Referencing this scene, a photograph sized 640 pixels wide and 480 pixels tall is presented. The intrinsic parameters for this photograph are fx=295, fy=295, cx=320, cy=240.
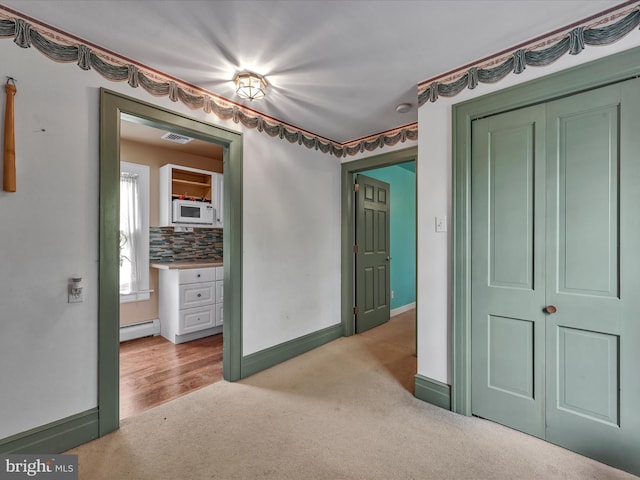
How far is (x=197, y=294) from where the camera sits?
365 centimetres

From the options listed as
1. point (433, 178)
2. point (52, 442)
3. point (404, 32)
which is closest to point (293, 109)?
point (404, 32)

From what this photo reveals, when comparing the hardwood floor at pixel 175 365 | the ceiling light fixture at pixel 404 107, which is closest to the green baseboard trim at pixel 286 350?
the hardwood floor at pixel 175 365

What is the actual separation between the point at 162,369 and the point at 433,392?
96.4 inches

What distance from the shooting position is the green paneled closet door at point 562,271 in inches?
62.2

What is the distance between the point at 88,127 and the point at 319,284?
250 centimetres

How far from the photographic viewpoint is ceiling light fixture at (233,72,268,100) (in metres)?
2.12

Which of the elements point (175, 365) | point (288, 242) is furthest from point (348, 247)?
point (175, 365)

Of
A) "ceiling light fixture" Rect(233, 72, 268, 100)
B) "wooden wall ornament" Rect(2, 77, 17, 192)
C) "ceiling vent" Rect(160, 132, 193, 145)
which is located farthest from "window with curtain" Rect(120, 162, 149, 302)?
"ceiling light fixture" Rect(233, 72, 268, 100)

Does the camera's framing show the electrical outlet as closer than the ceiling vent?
Yes

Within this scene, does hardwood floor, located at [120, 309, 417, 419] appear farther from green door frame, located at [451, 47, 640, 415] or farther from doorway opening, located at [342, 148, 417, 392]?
green door frame, located at [451, 47, 640, 415]

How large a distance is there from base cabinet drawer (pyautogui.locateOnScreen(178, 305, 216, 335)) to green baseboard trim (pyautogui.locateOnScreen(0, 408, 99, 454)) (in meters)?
1.71

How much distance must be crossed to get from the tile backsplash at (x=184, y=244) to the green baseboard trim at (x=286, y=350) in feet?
6.81

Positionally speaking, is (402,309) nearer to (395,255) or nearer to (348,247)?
(395,255)

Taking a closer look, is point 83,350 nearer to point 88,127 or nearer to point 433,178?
point 88,127
